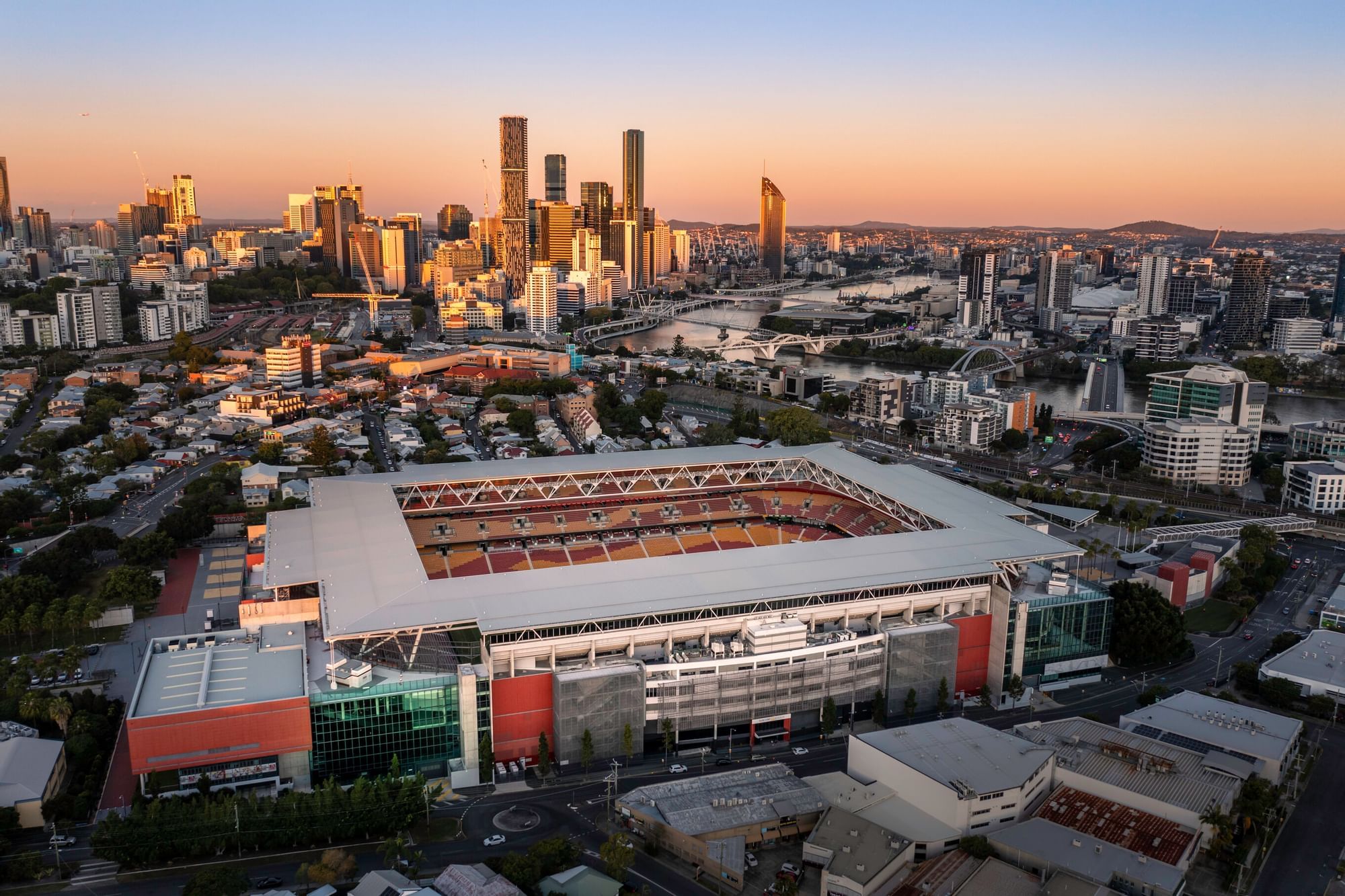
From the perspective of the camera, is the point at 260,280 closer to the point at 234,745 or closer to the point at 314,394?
the point at 314,394

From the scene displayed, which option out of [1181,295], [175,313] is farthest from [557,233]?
[1181,295]

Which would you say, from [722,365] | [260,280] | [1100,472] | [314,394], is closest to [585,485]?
[1100,472]

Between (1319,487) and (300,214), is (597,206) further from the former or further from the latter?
(1319,487)

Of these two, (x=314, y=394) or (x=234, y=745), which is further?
(x=314, y=394)

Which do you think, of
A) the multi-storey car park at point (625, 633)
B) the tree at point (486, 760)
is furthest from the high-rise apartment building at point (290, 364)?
the tree at point (486, 760)

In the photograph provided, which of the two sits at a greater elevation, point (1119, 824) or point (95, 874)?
point (1119, 824)

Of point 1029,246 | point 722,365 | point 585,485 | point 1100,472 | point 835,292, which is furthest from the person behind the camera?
point 1029,246

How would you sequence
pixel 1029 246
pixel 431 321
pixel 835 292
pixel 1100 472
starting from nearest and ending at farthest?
pixel 1100 472 → pixel 431 321 → pixel 835 292 → pixel 1029 246

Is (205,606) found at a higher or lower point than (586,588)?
lower

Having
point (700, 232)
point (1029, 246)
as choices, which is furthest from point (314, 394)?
point (700, 232)
